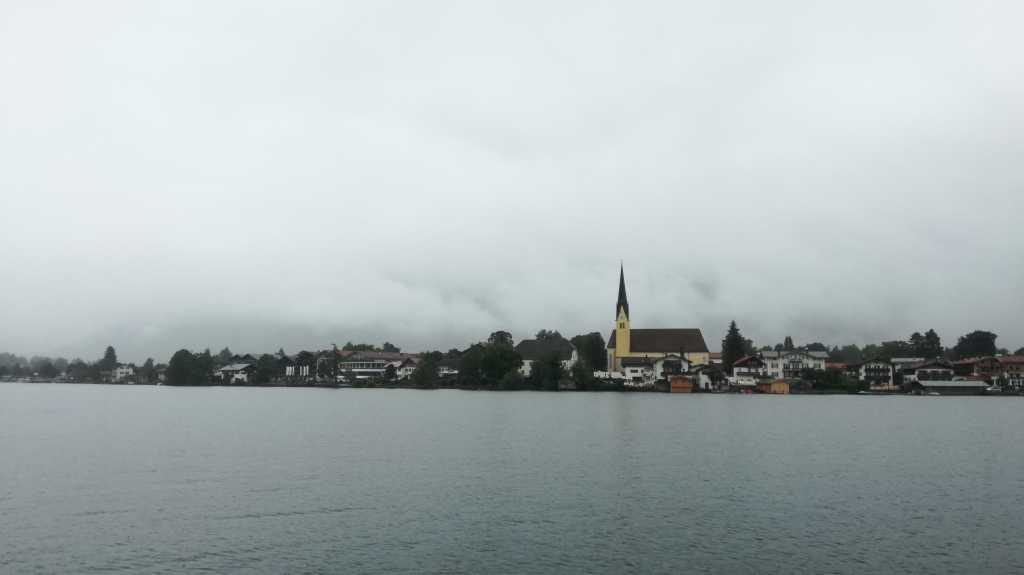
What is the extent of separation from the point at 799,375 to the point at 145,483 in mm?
160486

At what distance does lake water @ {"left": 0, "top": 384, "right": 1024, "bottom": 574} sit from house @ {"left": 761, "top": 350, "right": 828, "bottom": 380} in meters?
112

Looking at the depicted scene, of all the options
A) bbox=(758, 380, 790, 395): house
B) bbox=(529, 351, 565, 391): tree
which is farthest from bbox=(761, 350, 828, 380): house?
bbox=(529, 351, 565, 391): tree

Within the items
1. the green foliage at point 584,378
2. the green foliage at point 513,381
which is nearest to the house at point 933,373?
the green foliage at point 584,378

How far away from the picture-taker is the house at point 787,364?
171 meters

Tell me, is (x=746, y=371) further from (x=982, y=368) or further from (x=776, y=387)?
(x=982, y=368)

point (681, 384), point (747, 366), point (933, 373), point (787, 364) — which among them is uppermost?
point (787, 364)

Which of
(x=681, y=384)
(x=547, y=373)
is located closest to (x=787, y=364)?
(x=681, y=384)

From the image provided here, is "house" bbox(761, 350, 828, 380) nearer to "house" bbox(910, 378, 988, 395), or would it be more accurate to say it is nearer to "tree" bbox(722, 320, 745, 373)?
Result: "tree" bbox(722, 320, 745, 373)

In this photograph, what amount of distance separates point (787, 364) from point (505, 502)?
521 feet

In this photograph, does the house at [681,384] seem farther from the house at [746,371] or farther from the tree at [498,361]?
the tree at [498,361]

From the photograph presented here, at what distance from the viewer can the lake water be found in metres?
22.6

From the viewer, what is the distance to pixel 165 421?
73312 millimetres

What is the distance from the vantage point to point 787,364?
176 metres

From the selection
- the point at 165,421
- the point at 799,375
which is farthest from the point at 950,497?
the point at 799,375
